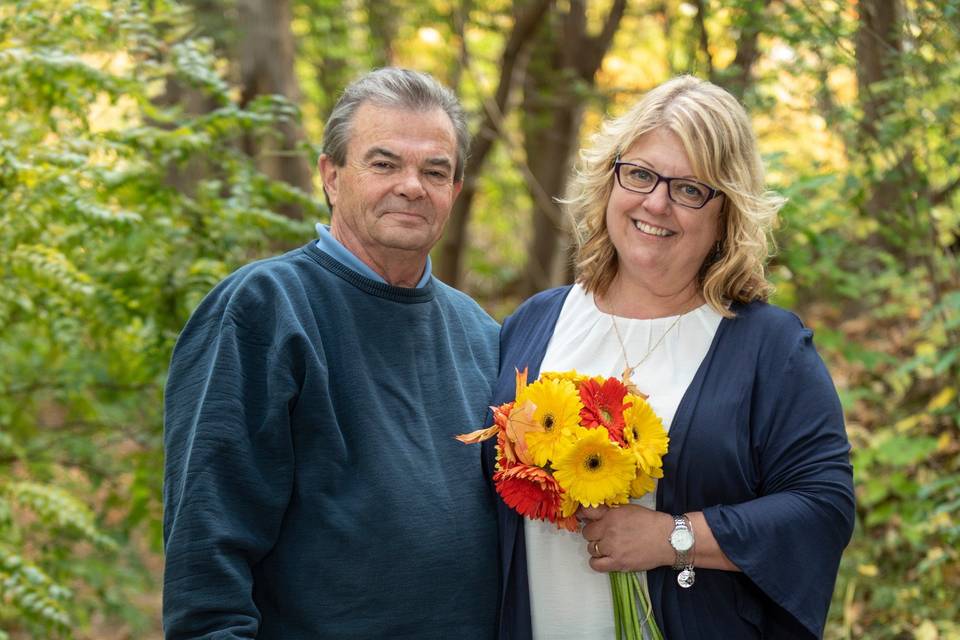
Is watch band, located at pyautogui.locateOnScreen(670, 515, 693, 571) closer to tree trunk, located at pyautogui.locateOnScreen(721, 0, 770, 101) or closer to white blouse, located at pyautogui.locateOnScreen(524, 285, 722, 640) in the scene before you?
white blouse, located at pyautogui.locateOnScreen(524, 285, 722, 640)

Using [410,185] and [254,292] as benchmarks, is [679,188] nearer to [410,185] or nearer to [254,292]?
[410,185]

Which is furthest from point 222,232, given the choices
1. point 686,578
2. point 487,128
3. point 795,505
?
point 487,128

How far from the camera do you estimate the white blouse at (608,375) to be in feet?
8.56

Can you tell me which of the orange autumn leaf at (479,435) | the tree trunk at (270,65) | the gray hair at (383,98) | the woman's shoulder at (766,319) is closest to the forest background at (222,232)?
the tree trunk at (270,65)

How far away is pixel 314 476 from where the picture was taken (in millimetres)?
2406

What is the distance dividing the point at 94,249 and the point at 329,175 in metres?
1.90

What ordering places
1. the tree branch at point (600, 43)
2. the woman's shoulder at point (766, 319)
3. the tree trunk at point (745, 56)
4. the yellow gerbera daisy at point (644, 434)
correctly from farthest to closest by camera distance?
the tree branch at point (600, 43) < the tree trunk at point (745, 56) < the woman's shoulder at point (766, 319) < the yellow gerbera daisy at point (644, 434)

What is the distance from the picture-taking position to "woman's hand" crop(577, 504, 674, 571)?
8.03 feet

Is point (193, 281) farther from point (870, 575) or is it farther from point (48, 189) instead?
point (870, 575)

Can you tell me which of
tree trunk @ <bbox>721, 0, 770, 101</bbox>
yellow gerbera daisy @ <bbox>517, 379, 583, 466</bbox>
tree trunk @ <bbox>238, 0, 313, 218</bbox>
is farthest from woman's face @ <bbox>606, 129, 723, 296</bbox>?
tree trunk @ <bbox>238, 0, 313, 218</bbox>

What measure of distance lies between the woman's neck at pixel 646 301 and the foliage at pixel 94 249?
1778 millimetres

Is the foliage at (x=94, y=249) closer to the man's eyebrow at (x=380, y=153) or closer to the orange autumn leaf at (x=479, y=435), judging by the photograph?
the man's eyebrow at (x=380, y=153)

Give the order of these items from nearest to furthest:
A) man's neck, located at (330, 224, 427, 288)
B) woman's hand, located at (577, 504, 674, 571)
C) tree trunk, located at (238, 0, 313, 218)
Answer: woman's hand, located at (577, 504, 674, 571) < man's neck, located at (330, 224, 427, 288) < tree trunk, located at (238, 0, 313, 218)

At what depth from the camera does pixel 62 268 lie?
3402mm
